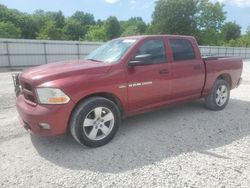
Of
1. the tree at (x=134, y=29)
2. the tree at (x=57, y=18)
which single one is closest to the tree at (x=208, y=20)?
the tree at (x=134, y=29)

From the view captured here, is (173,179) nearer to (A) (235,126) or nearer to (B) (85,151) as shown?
(B) (85,151)

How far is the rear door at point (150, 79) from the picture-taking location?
450 centimetres

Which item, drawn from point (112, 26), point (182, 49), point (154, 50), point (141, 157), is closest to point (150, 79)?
point (154, 50)

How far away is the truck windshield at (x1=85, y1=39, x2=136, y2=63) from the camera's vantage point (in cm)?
461

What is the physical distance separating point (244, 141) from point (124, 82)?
2.37m

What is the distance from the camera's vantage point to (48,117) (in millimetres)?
3688

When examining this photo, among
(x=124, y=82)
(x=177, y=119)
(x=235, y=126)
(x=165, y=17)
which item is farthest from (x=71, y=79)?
(x=165, y=17)

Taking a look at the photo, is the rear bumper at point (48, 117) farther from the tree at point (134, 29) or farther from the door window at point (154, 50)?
the tree at point (134, 29)

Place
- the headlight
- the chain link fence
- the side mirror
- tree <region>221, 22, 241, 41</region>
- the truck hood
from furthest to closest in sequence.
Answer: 1. tree <region>221, 22, 241, 41</region>
2. the chain link fence
3. the side mirror
4. the truck hood
5. the headlight

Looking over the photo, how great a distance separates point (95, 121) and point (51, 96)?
2.77ft

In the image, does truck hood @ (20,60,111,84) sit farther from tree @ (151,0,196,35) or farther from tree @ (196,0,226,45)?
tree @ (196,0,226,45)

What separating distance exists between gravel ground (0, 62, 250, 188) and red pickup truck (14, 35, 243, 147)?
41 centimetres

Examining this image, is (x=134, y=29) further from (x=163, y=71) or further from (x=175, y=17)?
(x=163, y=71)

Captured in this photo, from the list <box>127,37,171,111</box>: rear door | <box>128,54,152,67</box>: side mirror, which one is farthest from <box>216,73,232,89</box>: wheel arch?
<box>128,54,152,67</box>: side mirror
